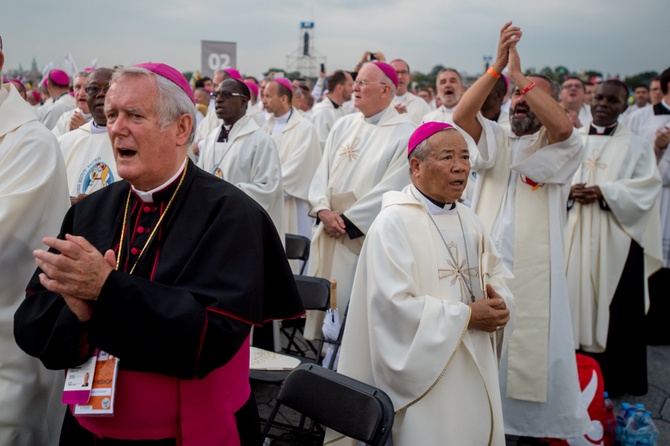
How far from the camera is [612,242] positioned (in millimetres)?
5164

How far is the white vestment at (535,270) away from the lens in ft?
13.2

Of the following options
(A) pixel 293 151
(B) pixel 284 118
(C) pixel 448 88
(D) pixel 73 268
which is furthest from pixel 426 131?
(C) pixel 448 88

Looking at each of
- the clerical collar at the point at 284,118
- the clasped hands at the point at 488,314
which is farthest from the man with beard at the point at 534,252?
the clerical collar at the point at 284,118

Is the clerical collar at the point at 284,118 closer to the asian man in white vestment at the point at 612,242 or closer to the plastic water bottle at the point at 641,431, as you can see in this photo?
the asian man in white vestment at the point at 612,242

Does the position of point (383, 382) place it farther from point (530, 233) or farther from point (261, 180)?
point (261, 180)

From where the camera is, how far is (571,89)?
7812 mm

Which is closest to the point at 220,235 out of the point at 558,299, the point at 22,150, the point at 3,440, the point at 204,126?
the point at 22,150

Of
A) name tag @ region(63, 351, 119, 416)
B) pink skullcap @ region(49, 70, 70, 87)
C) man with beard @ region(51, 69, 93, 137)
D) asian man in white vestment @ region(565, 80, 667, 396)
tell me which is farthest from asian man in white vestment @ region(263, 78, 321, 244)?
name tag @ region(63, 351, 119, 416)

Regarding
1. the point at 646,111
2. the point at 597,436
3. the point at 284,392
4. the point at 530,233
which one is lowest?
the point at 597,436

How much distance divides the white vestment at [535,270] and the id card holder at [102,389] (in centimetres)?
283

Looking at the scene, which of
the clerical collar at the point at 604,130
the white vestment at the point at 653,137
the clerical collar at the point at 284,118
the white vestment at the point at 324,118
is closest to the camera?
the clerical collar at the point at 604,130

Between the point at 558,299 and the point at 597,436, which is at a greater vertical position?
the point at 558,299

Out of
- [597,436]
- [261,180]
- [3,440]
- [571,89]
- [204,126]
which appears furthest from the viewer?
[204,126]

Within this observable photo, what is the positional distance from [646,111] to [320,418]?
6.25 m
